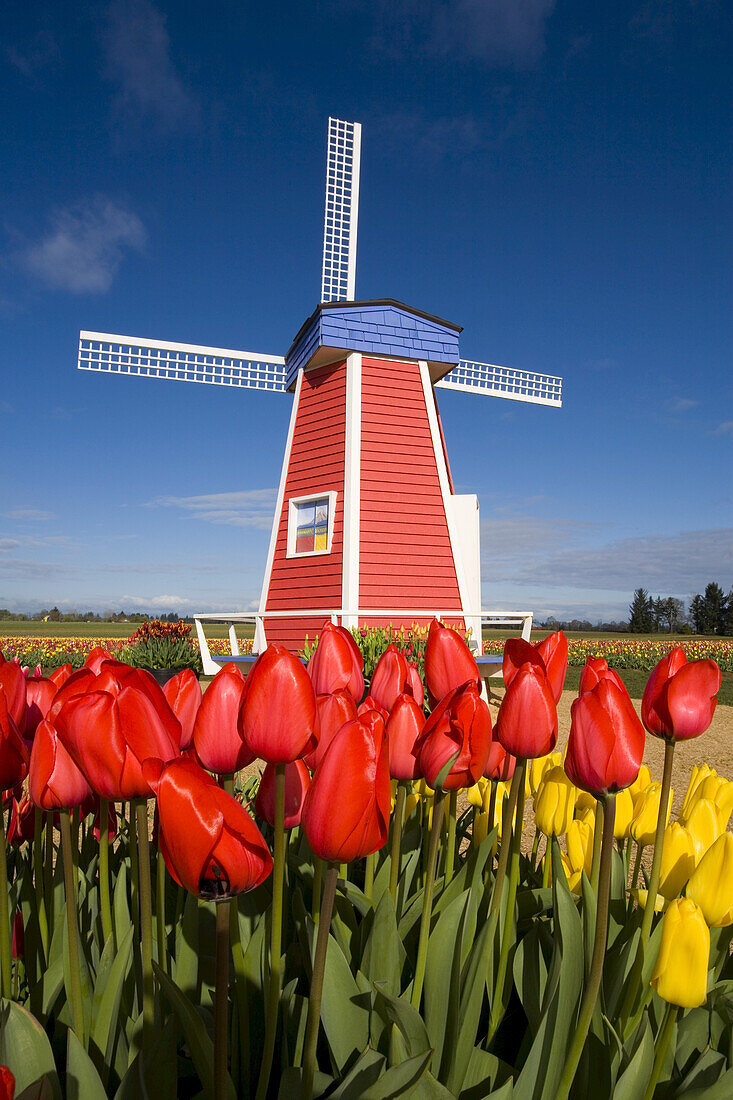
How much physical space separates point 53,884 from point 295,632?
9.25 m

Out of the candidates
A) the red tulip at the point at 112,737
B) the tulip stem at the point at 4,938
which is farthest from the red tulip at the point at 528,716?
the tulip stem at the point at 4,938

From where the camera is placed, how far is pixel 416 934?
1.35 m

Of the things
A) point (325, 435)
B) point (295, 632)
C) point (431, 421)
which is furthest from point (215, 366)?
point (295, 632)

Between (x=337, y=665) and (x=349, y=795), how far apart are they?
1.56 ft

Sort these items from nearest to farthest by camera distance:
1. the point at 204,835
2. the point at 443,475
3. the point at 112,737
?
the point at 204,835 → the point at 112,737 → the point at 443,475

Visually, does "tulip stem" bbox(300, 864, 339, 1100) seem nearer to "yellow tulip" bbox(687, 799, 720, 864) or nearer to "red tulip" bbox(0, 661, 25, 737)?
"red tulip" bbox(0, 661, 25, 737)

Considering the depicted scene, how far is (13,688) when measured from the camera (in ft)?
3.70

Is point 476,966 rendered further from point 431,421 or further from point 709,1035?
point 431,421

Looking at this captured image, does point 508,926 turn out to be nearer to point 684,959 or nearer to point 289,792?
point 684,959

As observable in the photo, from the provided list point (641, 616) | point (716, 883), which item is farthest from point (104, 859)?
point (641, 616)

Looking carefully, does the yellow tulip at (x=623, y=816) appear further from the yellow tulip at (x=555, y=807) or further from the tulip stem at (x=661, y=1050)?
the tulip stem at (x=661, y=1050)

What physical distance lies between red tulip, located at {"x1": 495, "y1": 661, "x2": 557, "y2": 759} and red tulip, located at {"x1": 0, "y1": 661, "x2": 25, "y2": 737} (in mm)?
734

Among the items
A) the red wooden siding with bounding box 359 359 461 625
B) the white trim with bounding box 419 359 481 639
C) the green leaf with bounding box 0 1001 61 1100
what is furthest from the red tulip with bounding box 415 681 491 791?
the white trim with bounding box 419 359 481 639

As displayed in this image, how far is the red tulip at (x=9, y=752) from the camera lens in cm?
102
